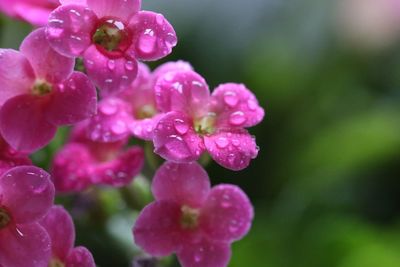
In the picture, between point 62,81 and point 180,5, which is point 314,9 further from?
point 62,81

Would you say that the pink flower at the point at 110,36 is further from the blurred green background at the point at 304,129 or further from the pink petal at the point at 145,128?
the blurred green background at the point at 304,129

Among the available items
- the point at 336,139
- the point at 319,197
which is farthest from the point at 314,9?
the point at 319,197

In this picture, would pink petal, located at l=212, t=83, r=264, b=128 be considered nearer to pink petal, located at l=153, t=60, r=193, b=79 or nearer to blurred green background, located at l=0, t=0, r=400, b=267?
pink petal, located at l=153, t=60, r=193, b=79

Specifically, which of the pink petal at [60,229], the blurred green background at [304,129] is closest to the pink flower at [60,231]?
the pink petal at [60,229]

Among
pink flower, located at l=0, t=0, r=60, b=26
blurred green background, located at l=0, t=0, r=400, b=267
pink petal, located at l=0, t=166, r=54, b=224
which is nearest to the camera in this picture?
pink petal, located at l=0, t=166, r=54, b=224

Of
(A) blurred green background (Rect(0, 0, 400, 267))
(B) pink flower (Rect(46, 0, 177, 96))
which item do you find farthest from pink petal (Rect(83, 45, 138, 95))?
(A) blurred green background (Rect(0, 0, 400, 267))
